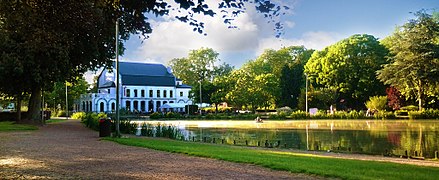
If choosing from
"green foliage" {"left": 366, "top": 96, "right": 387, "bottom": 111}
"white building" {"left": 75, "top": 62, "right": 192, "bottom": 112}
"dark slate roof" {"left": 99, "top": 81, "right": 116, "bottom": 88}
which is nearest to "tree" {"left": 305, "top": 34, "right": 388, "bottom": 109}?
"green foliage" {"left": 366, "top": 96, "right": 387, "bottom": 111}

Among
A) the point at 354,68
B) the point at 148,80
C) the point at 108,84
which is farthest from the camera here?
the point at 148,80

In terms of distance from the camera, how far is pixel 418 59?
53.1 meters

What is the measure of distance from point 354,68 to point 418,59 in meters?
17.6

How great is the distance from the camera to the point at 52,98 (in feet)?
238

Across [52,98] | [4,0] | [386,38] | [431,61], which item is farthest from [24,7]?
[386,38]

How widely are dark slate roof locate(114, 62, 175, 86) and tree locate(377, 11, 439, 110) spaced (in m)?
53.3

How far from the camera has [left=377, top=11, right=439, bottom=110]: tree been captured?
173ft

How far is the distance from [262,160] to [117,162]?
12.9ft

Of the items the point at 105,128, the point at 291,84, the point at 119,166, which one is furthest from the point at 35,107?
the point at 291,84

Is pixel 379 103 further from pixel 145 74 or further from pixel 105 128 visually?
pixel 145 74

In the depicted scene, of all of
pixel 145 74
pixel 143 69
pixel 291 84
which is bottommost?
pixel 291 84

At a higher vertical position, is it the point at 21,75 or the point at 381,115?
the point at 21,75

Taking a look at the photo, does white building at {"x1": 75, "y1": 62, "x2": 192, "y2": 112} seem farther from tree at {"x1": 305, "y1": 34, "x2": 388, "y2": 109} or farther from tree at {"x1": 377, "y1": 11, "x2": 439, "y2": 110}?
tree at {"x1": 377, "y1": 11, "x2": 439, "y2": 110}

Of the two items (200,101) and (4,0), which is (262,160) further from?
(200,101)
